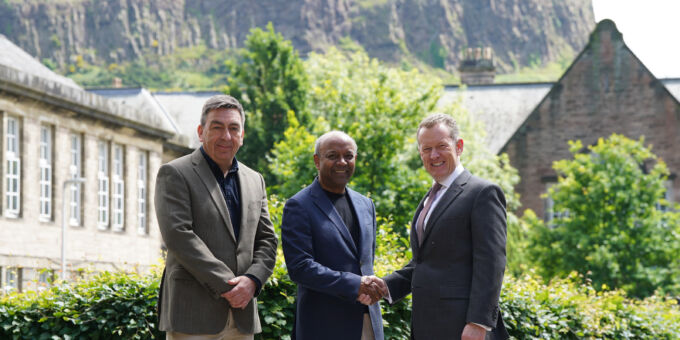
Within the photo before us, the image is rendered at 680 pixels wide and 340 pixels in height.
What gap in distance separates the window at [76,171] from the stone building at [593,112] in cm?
1887

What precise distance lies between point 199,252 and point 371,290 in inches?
44.1

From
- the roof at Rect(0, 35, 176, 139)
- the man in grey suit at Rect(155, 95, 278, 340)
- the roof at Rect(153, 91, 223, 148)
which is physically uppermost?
the roof at Rect(153, 91, 223, 148)

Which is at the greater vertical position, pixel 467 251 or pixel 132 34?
pixel 132 34

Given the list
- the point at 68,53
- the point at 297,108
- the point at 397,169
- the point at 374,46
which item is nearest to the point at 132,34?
the point at 68,53

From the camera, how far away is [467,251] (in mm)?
5797

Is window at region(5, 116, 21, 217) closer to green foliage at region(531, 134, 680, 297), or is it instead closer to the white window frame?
the white window frame

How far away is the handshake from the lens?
6074 millimetres

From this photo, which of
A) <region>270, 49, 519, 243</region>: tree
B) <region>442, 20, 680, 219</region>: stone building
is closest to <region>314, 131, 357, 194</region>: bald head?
<region>270, 49, 519, 243</region>: tree

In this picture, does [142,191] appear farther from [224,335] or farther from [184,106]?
[224,335]

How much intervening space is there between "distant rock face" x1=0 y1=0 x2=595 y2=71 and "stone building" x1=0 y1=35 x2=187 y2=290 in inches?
5217

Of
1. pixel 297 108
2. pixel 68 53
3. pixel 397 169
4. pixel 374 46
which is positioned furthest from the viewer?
pixel 374 46

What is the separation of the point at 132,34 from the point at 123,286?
172m

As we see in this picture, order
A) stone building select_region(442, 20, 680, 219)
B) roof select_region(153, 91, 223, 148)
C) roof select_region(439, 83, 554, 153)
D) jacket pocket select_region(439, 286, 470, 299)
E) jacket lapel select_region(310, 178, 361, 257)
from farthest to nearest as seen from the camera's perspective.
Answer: roof select_region(153, 91, 223, 148) → roof select_region(439, 83, 554, 153) → stone building select_region(442, 20, 680, 219) → jacket lapel select_region(310, 178, 361, 257) → jacket pocket select_region(439, 286, 470, 299)

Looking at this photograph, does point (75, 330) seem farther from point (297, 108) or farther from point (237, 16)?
point (237, 16)
